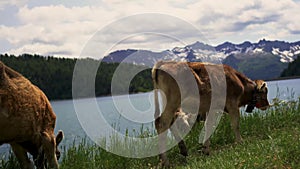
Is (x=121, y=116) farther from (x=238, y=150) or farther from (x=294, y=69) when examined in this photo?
(x=294, y=69)

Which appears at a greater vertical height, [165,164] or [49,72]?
[49,72]

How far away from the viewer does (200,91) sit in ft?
33.1

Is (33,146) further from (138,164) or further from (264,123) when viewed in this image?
(264,123)

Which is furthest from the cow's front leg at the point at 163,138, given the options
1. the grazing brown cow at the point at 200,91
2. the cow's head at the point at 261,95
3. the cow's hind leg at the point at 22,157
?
the cow's head at the point at 261,95

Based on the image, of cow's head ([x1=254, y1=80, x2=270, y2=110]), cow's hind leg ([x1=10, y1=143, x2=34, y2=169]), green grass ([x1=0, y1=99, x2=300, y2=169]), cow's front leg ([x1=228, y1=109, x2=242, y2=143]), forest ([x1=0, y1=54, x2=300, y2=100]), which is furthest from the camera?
forest ([x1=0, y1=54, x2=300, y2=100])

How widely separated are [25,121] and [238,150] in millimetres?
4402

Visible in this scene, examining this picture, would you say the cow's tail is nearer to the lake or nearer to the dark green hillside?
the lake

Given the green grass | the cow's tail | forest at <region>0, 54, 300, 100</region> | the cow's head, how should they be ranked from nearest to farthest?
1. the green grass
2. the cow's tail
3. the cow's head
4. forest at <region>0, 54, 300, 100</region>

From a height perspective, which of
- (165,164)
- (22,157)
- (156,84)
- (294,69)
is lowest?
(165,164)

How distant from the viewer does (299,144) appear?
6.76m

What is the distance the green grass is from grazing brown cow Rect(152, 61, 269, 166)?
54cm

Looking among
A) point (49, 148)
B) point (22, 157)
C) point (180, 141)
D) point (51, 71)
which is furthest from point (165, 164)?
point (51, 71)

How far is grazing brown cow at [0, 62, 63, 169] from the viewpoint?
692cm

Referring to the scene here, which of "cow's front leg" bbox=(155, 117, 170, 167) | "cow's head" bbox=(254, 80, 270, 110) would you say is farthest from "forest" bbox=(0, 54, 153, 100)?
"cow's front leg" bbox=(155, 117, 170, 167)
